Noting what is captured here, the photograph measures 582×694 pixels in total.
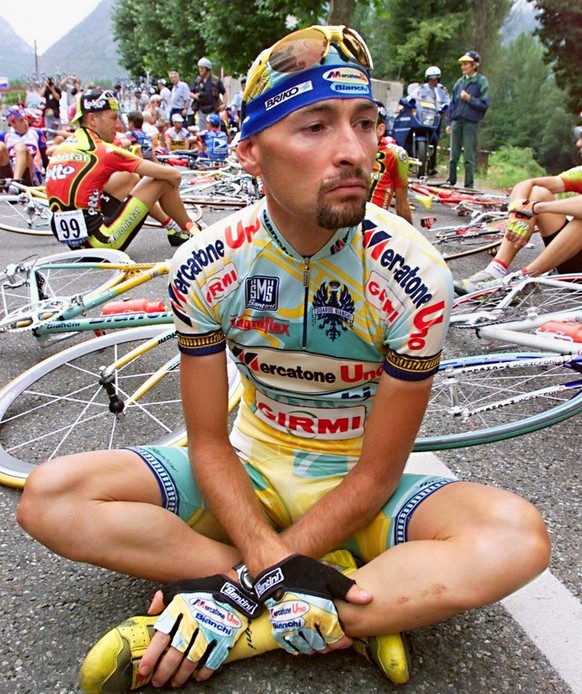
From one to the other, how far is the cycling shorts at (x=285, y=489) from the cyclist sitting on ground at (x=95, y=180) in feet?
12.3

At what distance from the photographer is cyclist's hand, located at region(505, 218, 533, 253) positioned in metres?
4.34

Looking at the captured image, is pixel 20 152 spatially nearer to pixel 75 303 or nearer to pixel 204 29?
pixel 75 303

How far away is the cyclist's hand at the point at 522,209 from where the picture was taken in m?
3.89

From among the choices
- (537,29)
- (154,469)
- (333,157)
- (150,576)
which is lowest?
(150,576)

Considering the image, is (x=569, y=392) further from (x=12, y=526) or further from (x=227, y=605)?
(x=12, y=526)

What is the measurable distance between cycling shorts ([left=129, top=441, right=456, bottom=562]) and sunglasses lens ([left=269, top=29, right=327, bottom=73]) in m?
1.13

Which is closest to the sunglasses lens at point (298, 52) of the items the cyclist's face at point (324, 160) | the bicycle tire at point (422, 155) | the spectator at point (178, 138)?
the cyclist's face at point (324, 160)

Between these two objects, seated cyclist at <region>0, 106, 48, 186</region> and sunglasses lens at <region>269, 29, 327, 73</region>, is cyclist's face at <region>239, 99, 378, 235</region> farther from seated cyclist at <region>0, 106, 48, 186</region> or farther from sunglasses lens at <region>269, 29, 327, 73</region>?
seated cyclist at <region>0, 106, 48, 186</region>

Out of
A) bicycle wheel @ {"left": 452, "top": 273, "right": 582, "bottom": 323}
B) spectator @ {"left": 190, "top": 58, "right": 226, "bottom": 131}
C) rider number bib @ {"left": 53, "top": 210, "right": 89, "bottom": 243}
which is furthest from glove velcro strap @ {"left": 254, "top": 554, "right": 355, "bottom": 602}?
spectator @ {"left": 190, "top": 58, "right": 226, "bottom": 131}

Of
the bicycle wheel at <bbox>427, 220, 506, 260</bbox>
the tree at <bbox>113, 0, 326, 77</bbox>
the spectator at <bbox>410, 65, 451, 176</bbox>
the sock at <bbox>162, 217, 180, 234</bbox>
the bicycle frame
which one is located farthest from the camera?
the tree at <bbox>113, 0, 326, 77</bbox>

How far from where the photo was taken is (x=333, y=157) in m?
1.57

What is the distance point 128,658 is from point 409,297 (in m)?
1.18

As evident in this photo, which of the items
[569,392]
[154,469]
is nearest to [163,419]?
[154,469]

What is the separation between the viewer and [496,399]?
3143 millimetres
